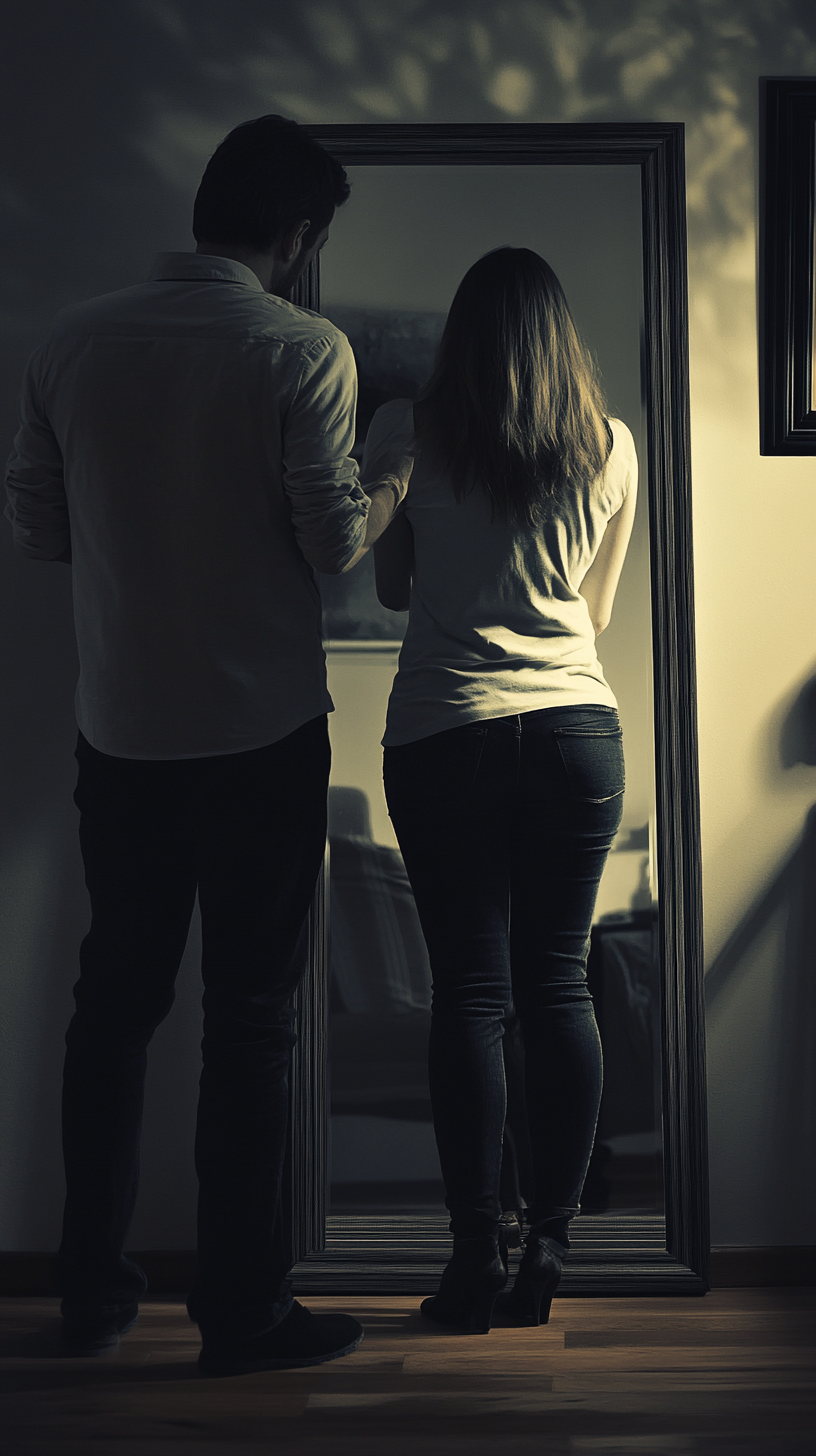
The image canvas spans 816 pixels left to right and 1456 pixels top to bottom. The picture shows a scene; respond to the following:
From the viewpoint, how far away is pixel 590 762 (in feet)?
4.88

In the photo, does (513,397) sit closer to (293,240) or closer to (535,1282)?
(293,240)

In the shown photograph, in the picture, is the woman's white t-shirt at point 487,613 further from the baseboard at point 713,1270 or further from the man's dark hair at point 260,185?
the baseboard at point 713,1270

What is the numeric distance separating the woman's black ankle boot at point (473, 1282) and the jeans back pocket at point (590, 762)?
1.95ft

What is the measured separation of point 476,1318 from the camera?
1.53m

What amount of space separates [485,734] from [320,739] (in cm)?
21

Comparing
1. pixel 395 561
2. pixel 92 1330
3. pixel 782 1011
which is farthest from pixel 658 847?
pixel 92 1330

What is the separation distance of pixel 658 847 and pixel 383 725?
0.46 meters

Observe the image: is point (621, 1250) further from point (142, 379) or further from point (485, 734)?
point (142, 379)

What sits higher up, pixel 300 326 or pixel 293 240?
pixel 293 240

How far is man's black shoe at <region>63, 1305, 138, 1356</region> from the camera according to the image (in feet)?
4.79

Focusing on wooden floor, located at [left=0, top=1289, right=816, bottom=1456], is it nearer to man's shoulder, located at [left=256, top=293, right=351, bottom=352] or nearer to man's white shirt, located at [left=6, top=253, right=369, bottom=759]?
man's white shirt, located at [left=6, top=253, right=369, bottom=759]

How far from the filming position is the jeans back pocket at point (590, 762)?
1.47 meters

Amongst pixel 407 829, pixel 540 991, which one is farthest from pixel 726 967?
pixel 407 829

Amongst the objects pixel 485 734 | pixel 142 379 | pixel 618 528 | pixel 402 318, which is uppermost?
pixel 402 318
